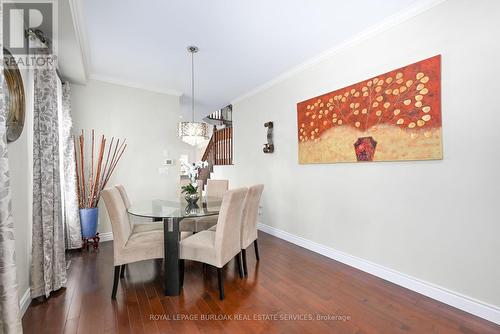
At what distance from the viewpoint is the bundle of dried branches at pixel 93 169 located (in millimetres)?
3484

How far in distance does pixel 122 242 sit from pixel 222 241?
93cm

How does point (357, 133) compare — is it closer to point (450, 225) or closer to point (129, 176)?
point (450, 225)

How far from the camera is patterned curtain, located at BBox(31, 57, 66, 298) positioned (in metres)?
2.10

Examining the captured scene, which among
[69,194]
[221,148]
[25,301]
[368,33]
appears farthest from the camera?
[221,148]

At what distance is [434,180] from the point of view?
2.09 meters

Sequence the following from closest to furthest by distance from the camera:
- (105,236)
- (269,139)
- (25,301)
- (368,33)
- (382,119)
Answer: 1. (25,301)
2. (382,119)
3. (368,33)
4. (105,236)
5. (269,139)

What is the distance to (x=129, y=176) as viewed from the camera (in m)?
4.01

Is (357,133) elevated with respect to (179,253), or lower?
elevated

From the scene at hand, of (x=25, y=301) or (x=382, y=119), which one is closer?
(x=25, y=301)

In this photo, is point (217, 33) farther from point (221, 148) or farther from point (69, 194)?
point (221, 148)

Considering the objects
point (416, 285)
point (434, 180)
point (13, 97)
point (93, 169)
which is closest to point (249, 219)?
point (416, 285)

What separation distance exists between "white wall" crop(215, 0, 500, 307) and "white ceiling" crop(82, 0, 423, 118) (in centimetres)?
32

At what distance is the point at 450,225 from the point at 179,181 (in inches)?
156

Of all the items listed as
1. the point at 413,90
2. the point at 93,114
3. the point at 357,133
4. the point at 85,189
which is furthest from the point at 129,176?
the point at 413,90
